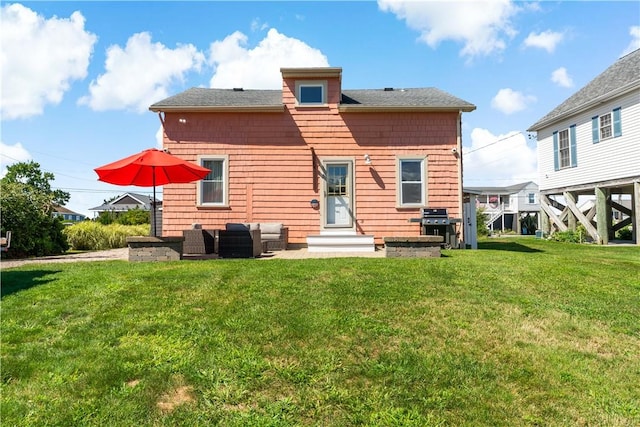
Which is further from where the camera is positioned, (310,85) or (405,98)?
(405,98)

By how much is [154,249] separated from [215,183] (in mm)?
4286

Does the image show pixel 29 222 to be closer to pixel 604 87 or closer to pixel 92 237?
pixel 92 237

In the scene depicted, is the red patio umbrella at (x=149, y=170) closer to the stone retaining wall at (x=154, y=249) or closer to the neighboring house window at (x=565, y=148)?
the stone retaining wall at (x=154, y=249)

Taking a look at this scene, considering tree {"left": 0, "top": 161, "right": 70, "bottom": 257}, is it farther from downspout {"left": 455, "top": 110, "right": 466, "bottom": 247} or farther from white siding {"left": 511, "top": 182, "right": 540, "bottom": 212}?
white siding {"left": 511, "top": 182, "right": 540, "bottom": 212}

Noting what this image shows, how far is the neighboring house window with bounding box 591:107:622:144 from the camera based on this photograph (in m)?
14.7

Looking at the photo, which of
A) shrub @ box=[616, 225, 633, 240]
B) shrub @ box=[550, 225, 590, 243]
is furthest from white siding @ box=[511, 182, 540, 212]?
shrub @ box=[550, 225, 590, 243]

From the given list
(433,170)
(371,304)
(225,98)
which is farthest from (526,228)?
(371,304)

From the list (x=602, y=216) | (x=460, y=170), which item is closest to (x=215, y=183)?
(x=460, y=170)

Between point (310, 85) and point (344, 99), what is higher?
point (310, 85)

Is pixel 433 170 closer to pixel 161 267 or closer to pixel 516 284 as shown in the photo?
pixel 516 284

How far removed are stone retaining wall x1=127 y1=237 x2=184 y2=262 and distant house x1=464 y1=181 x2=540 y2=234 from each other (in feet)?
99.9

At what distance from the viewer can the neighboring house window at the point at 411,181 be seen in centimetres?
1139

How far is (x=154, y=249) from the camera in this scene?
24.6ft

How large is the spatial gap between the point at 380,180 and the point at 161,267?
7.09 meters
